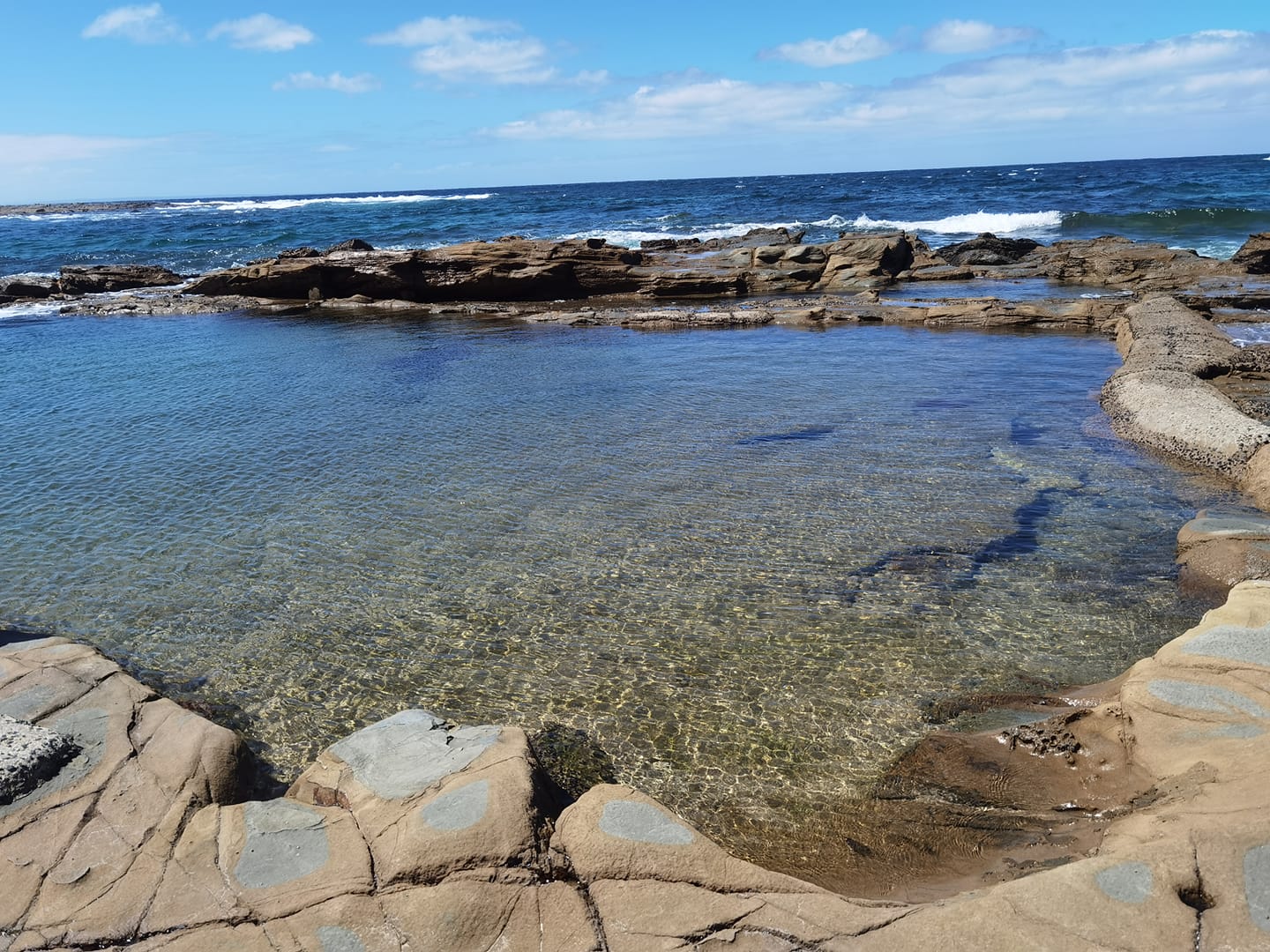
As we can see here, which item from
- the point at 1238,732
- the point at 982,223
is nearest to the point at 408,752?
the point at 1238,732

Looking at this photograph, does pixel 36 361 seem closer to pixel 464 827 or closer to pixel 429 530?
pixel 429 530

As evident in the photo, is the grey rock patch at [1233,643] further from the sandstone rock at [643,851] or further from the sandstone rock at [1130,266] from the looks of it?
the sandstone rock at [1130,266]

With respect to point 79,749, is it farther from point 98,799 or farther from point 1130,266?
point 1130,266

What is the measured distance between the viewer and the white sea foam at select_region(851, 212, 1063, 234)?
128 feet

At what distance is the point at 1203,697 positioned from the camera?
14.3 ft

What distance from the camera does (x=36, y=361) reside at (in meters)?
16.9

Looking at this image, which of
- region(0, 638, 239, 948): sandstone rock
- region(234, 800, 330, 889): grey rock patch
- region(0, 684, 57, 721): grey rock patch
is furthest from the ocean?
region(234, 800, 330, 889): grey rock patch

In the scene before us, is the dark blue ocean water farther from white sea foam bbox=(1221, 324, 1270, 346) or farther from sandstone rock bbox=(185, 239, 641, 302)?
white sea foam bbox=(1221, 324, 1270, 346)

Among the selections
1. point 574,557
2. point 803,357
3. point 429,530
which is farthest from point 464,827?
point 803,357

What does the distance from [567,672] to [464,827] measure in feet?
7.18

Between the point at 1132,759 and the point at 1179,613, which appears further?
the point at 1179,613

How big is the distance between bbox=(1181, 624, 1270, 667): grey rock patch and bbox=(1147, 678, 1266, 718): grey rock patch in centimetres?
25

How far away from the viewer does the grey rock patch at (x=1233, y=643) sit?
14.8 ft

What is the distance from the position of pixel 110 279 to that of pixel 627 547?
2702 cm
